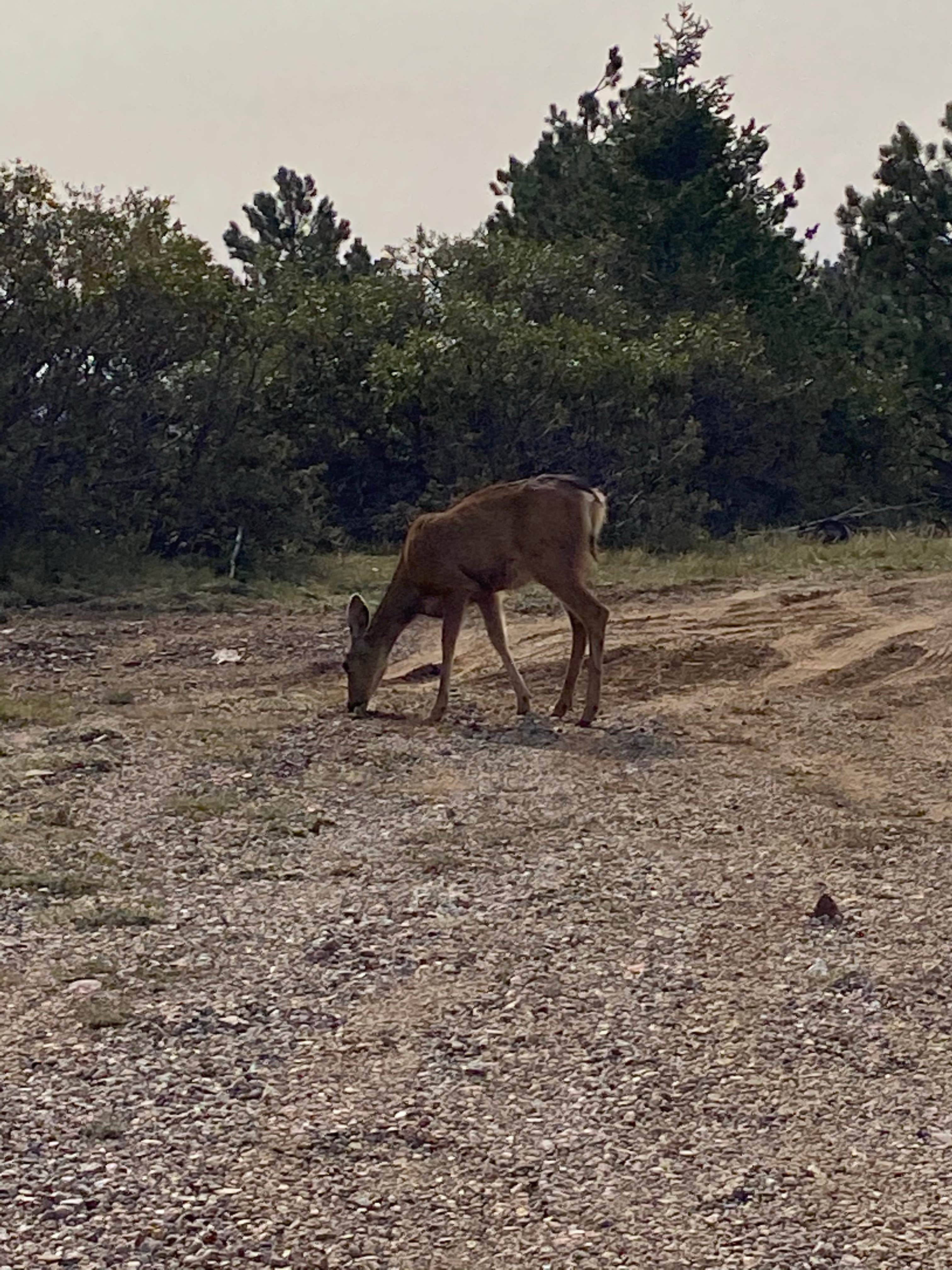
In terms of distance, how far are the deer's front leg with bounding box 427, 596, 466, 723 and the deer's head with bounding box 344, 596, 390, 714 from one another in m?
0.49

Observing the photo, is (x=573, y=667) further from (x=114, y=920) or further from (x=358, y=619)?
(x=114, y=920)

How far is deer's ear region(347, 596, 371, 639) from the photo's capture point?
39.9 feet

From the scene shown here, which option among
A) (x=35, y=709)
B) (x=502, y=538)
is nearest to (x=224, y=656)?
(x=35, y=709)

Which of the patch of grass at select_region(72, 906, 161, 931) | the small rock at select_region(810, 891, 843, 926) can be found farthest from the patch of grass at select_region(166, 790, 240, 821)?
the small rock at select_region(810, 891, 843, 926)

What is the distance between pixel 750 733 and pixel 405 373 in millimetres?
14182

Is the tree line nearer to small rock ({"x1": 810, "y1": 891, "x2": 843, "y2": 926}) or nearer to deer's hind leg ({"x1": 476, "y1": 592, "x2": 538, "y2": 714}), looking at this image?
deer's hind leg ({"x1": 476, "y1": 592, "x2": 538, "y2": 714})

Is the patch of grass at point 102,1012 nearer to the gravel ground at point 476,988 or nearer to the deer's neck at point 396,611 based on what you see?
the gravel ground at point 476,988

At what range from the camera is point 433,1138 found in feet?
14.8

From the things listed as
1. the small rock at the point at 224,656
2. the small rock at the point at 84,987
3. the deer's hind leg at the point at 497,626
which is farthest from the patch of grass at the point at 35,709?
the small rock at the point at 84,987

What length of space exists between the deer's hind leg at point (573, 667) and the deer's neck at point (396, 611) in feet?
4.35

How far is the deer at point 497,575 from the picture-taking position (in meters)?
11.5

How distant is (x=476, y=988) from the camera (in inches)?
228

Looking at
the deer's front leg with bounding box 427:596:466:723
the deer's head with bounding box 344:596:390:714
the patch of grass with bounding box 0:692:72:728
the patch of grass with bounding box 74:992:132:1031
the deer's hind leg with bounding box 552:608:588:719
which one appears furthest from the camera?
the deer's head with bounding box 344:596:390:714

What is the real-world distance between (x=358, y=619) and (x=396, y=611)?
0.38 meters
